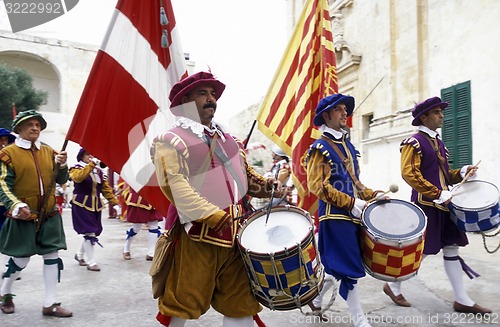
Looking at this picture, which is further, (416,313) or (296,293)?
(416,313)

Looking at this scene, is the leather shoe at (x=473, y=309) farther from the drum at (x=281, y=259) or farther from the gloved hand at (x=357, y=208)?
the drum at (x=281, y=259)

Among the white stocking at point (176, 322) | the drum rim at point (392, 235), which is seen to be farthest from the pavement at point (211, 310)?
the white stocking at point (176, 322)

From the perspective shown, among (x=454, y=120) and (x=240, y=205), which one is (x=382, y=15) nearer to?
(x=454, y=120)

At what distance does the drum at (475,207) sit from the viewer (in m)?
3.66

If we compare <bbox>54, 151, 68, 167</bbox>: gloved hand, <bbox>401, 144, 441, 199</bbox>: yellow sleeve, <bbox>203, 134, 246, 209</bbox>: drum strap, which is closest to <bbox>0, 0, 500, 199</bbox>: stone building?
<bbox>401, 144, 441, 199</bbox>: yellow sleeve

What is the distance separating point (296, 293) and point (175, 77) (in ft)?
7.67

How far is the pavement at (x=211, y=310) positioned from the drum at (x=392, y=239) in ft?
2.38

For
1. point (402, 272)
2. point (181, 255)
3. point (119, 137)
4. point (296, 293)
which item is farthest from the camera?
point (119, 137)

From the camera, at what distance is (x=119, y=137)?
342 centimetres

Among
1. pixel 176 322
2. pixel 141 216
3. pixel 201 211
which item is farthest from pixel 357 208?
pixel 141 216

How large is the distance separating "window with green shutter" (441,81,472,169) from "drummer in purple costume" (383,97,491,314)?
455cm

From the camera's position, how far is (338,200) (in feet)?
11.1

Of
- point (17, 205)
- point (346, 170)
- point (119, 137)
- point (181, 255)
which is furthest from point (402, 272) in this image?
point (17, 205)

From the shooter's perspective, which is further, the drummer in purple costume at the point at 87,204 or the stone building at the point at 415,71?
the stone building at the point at 415,71
